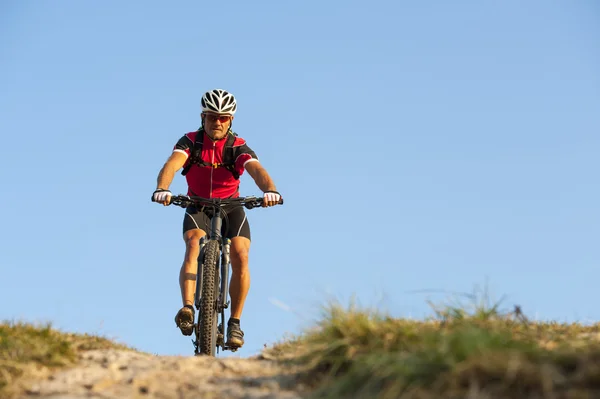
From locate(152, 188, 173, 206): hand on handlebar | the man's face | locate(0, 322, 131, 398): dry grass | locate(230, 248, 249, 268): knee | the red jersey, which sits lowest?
locate(0, 322, 131, 398): dry grass

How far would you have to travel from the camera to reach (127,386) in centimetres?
477

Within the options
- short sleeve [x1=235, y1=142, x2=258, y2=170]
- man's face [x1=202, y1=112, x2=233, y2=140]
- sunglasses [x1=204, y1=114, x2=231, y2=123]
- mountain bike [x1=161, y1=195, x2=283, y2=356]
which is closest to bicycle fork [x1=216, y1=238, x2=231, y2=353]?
mountain bike [x1=161, y1=195, x2=283, y2=356]

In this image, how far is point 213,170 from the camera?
8.77m

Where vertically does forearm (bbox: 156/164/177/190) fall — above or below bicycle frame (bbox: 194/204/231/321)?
above

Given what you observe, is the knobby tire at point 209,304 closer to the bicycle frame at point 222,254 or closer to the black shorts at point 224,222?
the bicycle frame at point 222,254

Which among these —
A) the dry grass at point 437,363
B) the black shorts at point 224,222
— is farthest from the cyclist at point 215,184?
the dry grass at point 437,363

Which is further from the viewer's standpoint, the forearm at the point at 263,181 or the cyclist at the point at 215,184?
the forearm at the point at 263,181

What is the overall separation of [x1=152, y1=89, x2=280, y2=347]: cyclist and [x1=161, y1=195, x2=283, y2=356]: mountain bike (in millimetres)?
147

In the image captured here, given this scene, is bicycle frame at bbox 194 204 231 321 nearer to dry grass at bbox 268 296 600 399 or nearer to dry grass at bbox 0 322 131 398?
dry grass at bbox 0 322 131 398

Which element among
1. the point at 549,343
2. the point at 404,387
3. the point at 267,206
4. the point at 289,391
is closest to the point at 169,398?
the point at 289,391

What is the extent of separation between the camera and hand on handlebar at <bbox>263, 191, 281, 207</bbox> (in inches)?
312

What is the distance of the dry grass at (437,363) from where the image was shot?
363cm

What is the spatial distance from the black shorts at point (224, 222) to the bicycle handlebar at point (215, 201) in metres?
0.25

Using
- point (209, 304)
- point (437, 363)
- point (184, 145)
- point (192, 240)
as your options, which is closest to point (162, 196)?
point (192, 240)
